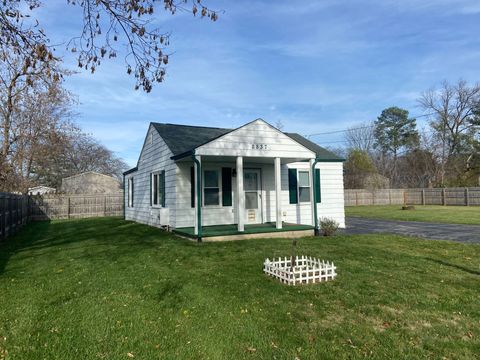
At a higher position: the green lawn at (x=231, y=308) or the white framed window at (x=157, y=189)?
the white framed window at (x=157, y=189)

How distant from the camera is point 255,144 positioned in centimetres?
1059

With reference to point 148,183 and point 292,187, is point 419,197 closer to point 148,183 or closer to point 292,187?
point 292,187

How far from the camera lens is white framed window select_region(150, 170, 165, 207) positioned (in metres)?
12.6

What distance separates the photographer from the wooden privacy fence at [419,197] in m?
28.9

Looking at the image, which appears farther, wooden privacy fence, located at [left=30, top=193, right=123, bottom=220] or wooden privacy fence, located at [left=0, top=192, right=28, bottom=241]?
wooden privacy fence, located at [left=30, top=193, right=123, bottom=220]

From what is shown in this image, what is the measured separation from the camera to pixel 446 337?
3.54 metres

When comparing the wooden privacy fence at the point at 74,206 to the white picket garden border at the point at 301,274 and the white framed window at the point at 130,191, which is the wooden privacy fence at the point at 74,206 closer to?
the white framed window at the point at 130,191

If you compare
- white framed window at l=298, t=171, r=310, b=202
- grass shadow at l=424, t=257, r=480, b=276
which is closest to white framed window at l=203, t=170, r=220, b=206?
white framed window at l=298, t=171, r=310, b=202

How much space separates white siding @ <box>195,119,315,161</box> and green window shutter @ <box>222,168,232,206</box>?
6.60ft

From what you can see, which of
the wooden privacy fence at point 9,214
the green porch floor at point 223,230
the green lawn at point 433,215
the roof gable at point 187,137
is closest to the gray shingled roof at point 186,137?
the roof gable at point 187,137

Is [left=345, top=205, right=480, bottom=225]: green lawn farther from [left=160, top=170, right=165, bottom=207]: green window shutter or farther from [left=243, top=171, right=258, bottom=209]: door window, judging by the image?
[left=160, top=170, right=165, bottom=207]: green window shutter

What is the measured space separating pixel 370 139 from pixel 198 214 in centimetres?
3902

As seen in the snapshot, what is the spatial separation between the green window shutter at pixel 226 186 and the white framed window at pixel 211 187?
0.61ft

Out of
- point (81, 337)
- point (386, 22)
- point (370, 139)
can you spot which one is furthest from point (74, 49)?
point (370, 139)
